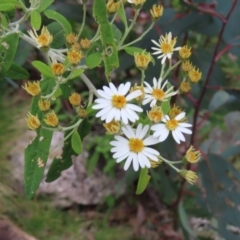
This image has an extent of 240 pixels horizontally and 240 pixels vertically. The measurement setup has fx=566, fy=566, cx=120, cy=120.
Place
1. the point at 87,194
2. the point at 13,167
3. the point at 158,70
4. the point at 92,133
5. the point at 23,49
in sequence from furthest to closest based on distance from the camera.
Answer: the point at 92,133, the point at 87,194, the point at 13,167, the point at 23,49, the point at 158,70

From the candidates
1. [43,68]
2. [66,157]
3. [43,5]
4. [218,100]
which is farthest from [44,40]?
[218,100]

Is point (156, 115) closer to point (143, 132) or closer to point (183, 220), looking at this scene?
point (143, 132)

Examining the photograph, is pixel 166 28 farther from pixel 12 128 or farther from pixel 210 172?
pixel 12 128

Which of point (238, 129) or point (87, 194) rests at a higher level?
point (238, 129)

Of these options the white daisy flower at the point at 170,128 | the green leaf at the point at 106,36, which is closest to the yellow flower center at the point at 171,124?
the white daisy flower at the point at 170,128

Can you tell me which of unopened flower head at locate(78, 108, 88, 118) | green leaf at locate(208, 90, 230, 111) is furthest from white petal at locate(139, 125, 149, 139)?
green leaf at locate(208, 90, 230, 111)

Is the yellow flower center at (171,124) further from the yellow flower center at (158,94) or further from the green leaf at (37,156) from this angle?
the green leaf at (37,156)

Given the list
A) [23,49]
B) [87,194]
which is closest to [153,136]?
[23,49]

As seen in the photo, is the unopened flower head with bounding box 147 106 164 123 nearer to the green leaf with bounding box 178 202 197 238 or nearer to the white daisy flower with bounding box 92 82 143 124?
the white daisy flower with bounding box 92 82 143 124
